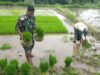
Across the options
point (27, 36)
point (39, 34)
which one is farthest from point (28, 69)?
point (39, 34)

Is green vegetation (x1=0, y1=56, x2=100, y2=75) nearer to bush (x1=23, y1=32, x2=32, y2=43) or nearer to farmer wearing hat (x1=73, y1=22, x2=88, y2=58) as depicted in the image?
bush (x1=23, y1=32, x2=32, y2=43)

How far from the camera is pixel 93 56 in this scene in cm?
859

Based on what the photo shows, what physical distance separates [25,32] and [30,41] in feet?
0.89

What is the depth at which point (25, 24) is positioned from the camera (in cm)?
685

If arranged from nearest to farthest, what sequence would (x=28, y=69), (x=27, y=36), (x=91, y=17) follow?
(x=28, y=69) → (x=27, y=36) → (x=91, y=17)

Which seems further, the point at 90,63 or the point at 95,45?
the point at 95,45

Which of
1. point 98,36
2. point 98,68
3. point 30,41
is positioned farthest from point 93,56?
point 98,36

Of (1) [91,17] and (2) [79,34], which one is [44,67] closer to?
(2) [79,34]

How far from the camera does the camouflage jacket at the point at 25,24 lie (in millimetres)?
6809

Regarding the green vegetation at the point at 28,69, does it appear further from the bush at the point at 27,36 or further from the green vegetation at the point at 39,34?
the green vegetation at the point at 39,34

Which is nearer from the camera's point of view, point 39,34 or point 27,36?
point 27,36

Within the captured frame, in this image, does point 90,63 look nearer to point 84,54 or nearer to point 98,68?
point 98,68

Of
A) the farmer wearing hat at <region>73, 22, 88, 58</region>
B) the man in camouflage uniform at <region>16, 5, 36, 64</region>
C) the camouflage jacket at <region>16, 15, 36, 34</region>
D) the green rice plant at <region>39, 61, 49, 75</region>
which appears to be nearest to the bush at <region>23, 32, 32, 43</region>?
the man in camouflage uniform at <region>16, 5, 36, 64</region>

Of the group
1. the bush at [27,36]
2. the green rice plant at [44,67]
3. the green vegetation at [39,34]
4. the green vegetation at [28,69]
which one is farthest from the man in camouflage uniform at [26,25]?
the green rice plant at [44,67]
